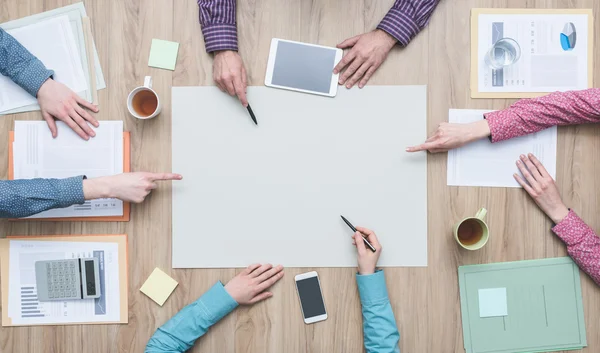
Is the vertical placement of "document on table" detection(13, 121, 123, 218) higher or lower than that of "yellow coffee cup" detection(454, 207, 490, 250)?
higher

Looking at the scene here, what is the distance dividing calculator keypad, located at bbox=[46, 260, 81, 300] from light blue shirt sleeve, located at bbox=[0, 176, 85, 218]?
0.17 meters

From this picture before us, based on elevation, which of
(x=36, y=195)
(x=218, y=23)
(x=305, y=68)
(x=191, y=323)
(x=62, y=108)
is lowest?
(x=191, y=323)

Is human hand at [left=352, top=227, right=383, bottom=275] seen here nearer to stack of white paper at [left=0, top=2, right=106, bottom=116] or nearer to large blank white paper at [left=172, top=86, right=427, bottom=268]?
large blank white paper at [left=172, top=86, right=427, bottom=268]

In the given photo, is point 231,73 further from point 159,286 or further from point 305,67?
point 159,286

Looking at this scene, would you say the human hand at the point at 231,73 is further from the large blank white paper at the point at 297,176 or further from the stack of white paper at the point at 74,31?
the stack of white paper at the point at 74,31

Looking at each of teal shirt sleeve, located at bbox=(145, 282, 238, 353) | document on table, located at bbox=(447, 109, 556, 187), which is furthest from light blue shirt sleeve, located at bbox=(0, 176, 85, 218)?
document on table, located at bbox=(447, 109, 556, 187)

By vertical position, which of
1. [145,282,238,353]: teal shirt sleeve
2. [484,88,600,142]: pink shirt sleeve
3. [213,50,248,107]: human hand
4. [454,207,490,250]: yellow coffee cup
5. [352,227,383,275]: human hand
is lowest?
[145,282,238,353]: teal shirt sleeve

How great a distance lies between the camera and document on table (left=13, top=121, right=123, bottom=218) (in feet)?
3.71

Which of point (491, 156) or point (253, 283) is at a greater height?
point (491, 156)

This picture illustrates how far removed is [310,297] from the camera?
1141 millimetres

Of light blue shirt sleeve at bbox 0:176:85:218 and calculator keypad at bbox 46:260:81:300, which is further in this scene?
calculator keypad at bbox 46:260:81:300

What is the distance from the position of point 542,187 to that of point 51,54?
136 centimetres

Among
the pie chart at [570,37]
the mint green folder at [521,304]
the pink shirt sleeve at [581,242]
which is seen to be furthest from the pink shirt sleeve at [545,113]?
the mint green folder at [521,304]

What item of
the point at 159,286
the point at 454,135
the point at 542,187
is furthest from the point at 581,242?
the point at 159,286
